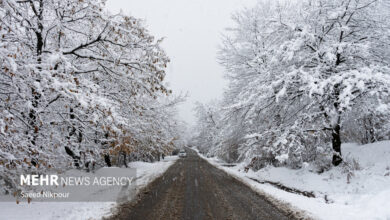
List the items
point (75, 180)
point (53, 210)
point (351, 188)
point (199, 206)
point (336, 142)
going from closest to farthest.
Result: point (53, 210) → point (199, 206) → point (351, 188) → point (75, 180) → point (336, 142)

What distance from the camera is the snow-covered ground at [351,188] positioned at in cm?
665

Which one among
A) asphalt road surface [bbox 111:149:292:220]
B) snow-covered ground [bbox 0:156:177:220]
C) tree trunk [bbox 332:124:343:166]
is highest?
tree trunk [bbox 332:124:343:166]

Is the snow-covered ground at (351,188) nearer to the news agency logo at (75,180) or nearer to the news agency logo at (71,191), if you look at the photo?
the news agency logo at (71,191)

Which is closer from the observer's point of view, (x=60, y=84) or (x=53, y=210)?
(x=60, y=84)

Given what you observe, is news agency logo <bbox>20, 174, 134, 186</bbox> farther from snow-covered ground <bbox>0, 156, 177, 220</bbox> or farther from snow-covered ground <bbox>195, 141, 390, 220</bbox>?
snow-covered ground <bbox>195, 141, 390, 220</bbox>

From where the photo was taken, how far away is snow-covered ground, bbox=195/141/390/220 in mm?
6648

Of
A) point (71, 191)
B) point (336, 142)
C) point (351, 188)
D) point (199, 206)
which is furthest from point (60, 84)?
point (336, 142)

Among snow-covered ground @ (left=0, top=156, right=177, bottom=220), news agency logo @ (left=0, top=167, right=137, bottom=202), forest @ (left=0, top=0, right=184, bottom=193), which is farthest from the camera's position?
news agency logo @ (left=0, top=167, right=137, bottom=202)

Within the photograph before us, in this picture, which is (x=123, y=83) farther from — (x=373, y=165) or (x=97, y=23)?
(x=373, y=165)

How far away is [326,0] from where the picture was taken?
962 cm

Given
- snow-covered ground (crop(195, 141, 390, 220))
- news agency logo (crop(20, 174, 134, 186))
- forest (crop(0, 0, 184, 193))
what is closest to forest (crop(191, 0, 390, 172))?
snow-covered ground (crop(195, 141, 390, 220))

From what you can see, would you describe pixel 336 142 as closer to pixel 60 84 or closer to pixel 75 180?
pixel 60 84

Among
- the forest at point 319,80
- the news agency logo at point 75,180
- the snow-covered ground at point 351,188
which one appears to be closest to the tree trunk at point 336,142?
the forest at point 319,80

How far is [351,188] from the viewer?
8.62 m
